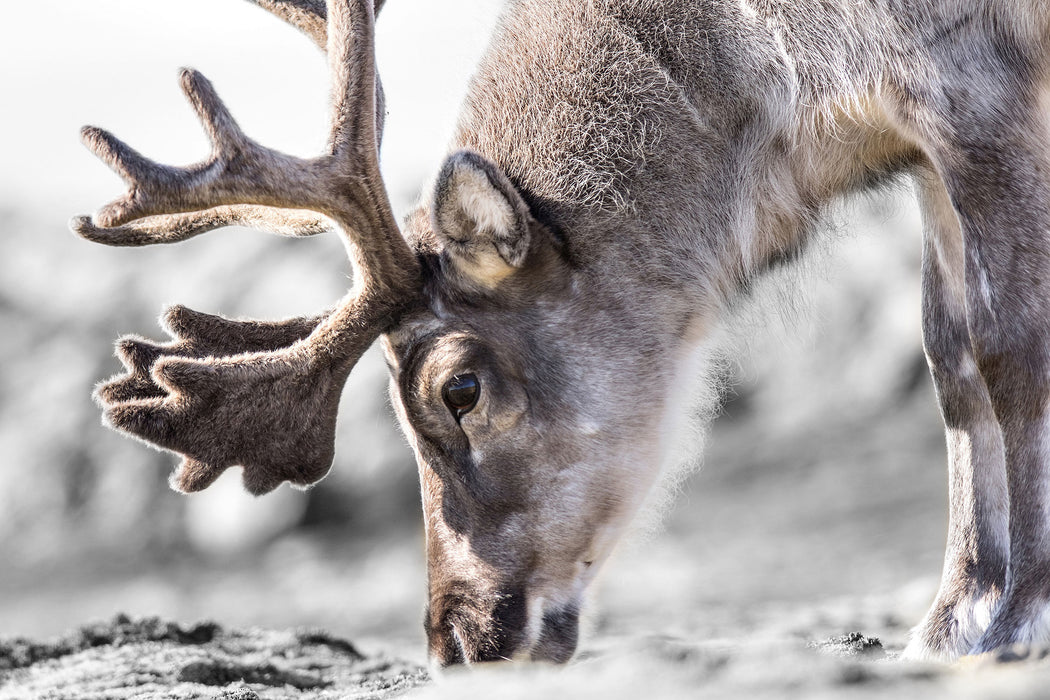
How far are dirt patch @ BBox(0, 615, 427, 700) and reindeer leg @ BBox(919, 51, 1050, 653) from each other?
2.52m

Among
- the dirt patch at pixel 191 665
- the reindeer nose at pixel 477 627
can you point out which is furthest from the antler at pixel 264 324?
the dirt patch at pixel 191 665

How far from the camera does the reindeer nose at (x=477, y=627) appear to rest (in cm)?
480

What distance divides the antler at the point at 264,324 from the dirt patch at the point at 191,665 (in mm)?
1025

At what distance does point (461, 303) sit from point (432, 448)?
578 mm

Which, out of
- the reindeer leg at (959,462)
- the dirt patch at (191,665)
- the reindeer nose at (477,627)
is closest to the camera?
the reindeer nose at (477,627)

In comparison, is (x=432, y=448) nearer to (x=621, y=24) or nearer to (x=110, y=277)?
(x=621, y=24)

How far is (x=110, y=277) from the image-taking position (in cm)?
1617

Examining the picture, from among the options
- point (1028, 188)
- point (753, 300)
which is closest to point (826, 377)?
point (753, 300)

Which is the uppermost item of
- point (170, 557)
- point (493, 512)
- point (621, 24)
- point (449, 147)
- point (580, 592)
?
point (621, 24)

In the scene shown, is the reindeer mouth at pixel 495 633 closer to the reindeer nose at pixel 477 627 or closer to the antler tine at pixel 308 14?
the reindeer nose at pixel 477 627

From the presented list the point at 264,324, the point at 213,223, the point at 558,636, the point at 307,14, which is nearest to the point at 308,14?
the point at 307,14

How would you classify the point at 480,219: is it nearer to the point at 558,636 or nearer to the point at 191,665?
the point at 558,636

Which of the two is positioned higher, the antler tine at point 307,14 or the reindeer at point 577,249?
the antler tine at point 307,14

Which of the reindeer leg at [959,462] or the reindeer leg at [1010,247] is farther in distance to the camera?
the reindeer leg at [959,462]
